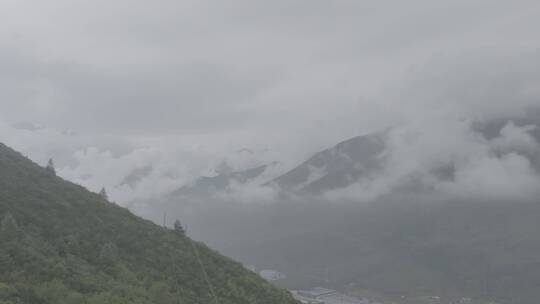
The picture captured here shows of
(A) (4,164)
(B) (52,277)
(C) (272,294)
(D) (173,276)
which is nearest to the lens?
(B) (52,277)

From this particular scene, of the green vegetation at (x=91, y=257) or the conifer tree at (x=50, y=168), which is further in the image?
the conifer tree at (x=50, y=168)

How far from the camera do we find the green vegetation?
27.1m

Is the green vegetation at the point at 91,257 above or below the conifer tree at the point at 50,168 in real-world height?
below

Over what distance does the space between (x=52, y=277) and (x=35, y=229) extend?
8.19 meters

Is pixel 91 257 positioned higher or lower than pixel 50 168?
lower

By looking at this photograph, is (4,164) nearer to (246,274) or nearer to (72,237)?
(72,237)

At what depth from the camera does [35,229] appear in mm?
34750

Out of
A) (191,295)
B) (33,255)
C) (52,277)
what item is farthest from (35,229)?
(191,295)

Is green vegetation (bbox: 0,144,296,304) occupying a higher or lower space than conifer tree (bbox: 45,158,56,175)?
lower

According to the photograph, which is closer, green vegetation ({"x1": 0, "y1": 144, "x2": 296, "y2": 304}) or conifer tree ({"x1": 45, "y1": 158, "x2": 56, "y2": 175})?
green vegetation ({"x1": 0, "y1": 144, "x2": 296, "y2": 304})

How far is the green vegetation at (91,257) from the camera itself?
27.1 m

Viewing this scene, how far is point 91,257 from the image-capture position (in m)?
33.7

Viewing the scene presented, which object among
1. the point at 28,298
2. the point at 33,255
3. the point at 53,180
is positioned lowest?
the point at 28,298

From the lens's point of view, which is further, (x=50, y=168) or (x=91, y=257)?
(x=50, y=168)
